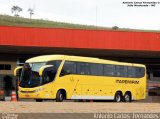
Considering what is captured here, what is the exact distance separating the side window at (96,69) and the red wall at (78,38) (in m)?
11.8

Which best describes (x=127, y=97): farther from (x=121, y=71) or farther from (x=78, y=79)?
(x=78, y=79)

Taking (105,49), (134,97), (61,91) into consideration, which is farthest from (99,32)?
(61,91)

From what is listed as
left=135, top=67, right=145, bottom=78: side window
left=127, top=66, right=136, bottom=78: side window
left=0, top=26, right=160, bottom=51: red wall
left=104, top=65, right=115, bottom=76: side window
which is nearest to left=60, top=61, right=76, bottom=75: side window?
left=104, top=65, right=115, bottom=76: side window

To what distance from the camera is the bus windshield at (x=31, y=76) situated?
26859mm

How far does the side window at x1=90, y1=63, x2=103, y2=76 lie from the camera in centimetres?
3027

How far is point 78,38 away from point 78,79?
559 inches

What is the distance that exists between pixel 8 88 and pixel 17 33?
7.58 m

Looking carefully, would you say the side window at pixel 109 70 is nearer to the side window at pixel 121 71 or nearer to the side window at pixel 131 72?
the side window at pixel 121 71

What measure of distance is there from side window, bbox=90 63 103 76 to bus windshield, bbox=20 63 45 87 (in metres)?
4.22

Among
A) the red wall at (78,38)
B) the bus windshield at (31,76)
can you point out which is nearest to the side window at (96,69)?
the bus windshield at (31,76)

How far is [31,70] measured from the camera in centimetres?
2741

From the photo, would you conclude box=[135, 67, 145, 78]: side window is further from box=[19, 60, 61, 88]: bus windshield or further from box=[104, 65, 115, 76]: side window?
box=[19, 60, 61, 88]: bus windshield

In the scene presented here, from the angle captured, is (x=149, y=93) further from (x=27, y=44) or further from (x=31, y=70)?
(x=31, y=70)

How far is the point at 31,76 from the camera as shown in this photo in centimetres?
2720
